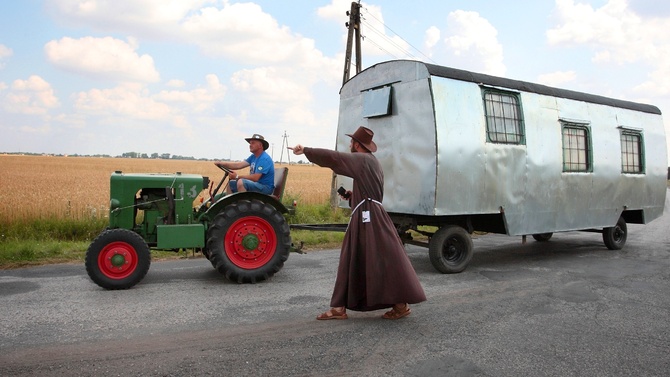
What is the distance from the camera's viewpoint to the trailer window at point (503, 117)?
25.2ft

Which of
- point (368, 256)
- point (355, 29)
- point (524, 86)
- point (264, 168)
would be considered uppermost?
point (355, 29)

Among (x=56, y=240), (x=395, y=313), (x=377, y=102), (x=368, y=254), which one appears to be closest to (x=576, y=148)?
(x=377, y=102)

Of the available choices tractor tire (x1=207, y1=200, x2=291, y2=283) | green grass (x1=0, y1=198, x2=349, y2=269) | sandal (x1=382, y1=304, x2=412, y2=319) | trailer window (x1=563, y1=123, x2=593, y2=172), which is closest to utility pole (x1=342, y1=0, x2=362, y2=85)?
green grass (x1=0, y1=198, x2=349, y2=269)

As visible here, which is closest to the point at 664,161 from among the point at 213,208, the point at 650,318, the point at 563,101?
the point at 563,101

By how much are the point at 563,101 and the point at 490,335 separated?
5574 mm

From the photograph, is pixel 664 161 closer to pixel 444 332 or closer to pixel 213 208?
pixel 444 332

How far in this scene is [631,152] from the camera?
32.7 feet

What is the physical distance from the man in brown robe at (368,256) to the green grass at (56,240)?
7.61 feet

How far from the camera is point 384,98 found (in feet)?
25.7

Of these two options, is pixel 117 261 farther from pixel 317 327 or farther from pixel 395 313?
pixel 395 313

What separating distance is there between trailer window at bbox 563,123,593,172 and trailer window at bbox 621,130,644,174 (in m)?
1.21

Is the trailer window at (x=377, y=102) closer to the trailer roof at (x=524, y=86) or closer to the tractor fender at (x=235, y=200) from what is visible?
the trailer roof at (x=524, y=86)

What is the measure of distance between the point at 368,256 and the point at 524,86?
15.9 ft

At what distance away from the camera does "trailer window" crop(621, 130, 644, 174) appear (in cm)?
978
